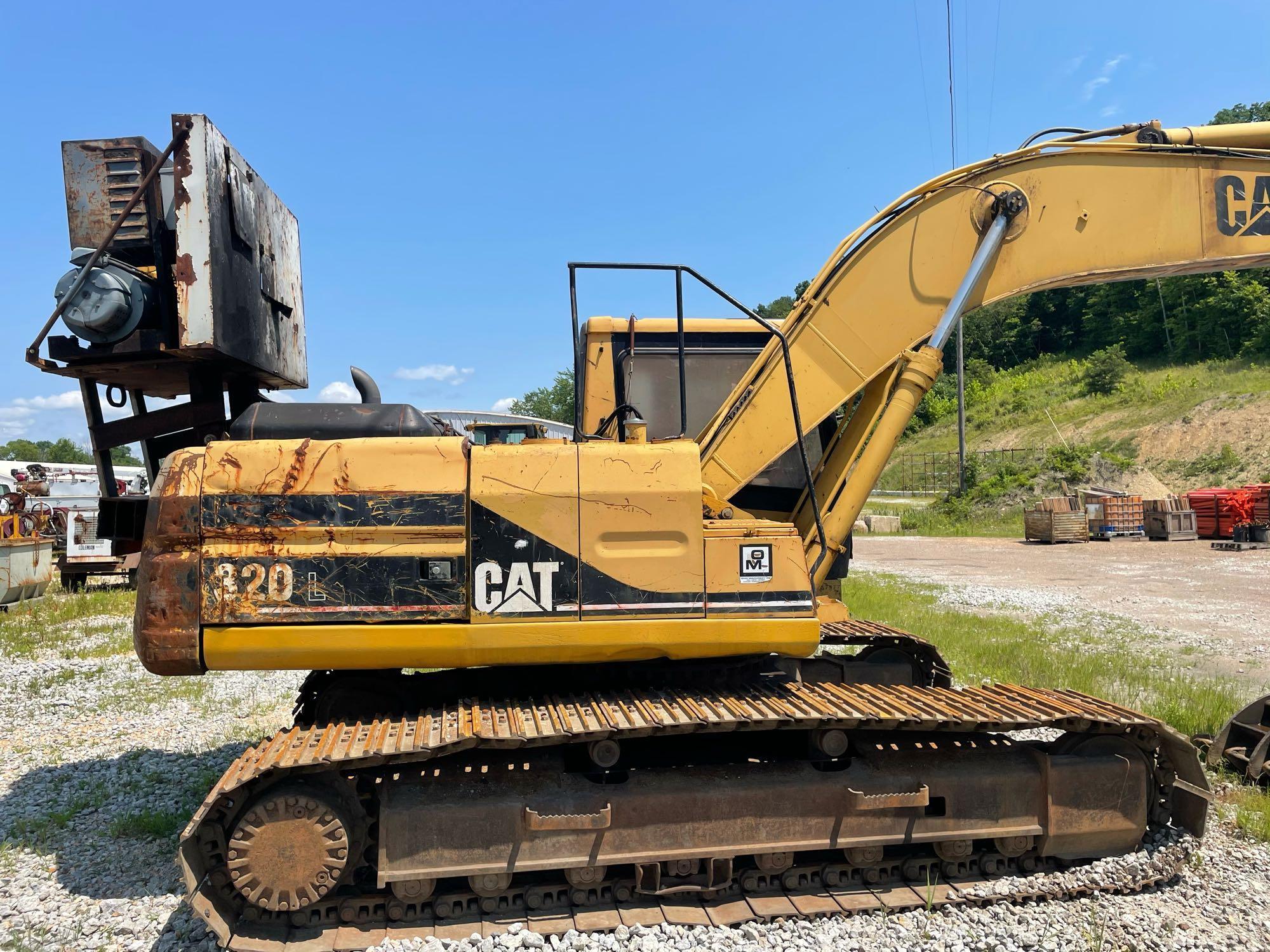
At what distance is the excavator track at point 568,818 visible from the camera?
12.2 feet

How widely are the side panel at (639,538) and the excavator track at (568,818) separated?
526 millimetres

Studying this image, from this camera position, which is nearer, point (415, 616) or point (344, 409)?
point (415, 616)

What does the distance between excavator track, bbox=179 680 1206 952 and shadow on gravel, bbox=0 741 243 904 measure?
1.10m

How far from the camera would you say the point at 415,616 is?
4.04 meters

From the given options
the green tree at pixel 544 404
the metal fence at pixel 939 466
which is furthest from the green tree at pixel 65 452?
the metal fence at pixel 939 466

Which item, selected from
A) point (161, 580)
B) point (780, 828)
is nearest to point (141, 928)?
point (161, 580)

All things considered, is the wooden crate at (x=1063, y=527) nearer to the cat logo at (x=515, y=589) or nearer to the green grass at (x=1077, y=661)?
the green grass at (x=1077, y=661)

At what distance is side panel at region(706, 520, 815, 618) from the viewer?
4164 millimetres

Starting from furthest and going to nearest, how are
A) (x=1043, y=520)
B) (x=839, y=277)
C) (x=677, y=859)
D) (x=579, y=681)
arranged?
(x=1043, y=520) < (x=839, y=277) < (x=579, y=681) < (x=677, y=859)

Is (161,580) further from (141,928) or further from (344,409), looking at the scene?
(141,928)

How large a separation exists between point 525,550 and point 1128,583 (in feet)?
46.7

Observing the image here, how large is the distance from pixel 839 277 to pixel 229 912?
15.1ft

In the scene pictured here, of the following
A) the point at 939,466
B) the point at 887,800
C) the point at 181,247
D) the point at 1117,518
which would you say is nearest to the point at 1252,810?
the point at 887,800

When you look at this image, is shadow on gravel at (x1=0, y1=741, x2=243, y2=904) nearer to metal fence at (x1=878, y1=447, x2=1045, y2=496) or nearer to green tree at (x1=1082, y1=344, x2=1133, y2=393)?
metal fence at (x1=878, y1=447, x2=1045, y2=496)
